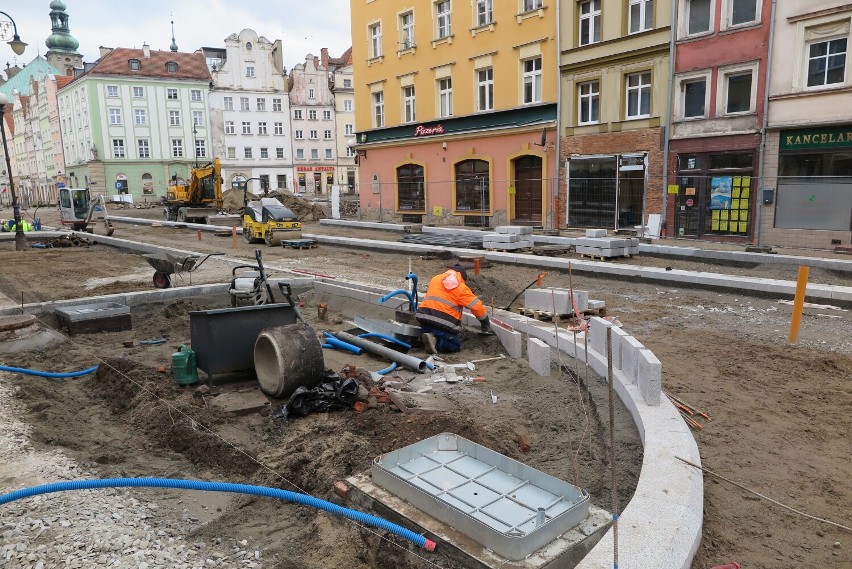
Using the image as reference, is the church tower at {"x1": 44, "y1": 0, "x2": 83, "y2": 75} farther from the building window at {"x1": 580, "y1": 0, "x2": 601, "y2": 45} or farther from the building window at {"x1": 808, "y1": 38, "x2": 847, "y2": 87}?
the building window at {"x1": 808, "y1": 38, "x2": 847, "y2": 87}

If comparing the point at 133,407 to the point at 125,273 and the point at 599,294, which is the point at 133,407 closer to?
the point at 599,294

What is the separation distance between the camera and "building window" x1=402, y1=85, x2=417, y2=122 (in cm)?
3056

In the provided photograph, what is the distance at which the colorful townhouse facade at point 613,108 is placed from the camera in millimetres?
20875

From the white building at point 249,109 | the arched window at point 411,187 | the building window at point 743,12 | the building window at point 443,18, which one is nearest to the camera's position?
the building window at point 743,12

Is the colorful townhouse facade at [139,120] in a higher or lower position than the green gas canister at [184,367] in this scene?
higher

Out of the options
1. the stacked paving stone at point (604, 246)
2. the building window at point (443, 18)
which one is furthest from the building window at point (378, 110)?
the stacked paving stone at point (604, 246)

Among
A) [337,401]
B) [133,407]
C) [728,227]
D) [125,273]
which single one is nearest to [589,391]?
[337,401]

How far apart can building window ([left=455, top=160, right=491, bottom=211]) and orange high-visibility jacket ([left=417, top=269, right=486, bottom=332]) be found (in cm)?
1861

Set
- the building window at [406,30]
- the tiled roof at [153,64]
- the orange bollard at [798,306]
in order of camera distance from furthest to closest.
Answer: the tiled roof at [153,64] → the building window at [406,30] → the orange bollard at [798,306]

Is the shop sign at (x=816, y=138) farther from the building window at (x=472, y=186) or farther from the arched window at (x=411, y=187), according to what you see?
the arched window at (x=411, y=187)

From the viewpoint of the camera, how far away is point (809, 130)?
57.8 feet

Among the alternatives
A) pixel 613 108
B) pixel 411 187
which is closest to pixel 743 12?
pixel 613 108

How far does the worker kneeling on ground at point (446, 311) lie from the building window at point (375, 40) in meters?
26.4

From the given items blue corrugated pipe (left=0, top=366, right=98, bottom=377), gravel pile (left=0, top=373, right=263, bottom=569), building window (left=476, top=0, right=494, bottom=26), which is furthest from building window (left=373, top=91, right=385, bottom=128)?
gravel pile (left=0, top=373, right=263, bottom=569)
